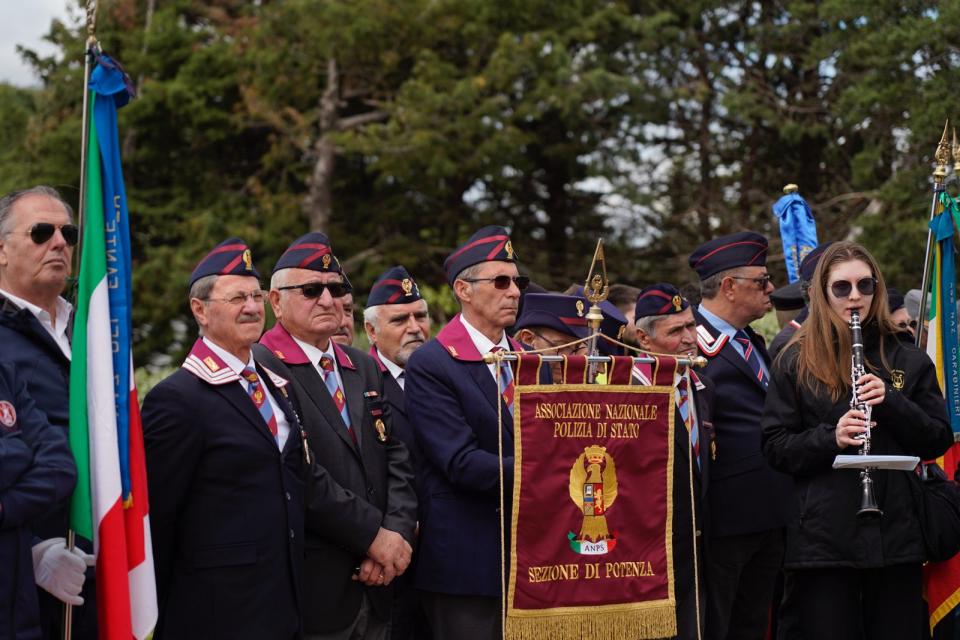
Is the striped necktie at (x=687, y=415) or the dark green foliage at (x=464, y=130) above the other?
the dark green foliage at (x=464, y=130)

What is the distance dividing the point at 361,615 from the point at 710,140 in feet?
48.8

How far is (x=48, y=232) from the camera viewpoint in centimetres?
429

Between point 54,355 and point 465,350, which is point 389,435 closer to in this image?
point 465,350

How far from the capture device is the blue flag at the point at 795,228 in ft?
25.3

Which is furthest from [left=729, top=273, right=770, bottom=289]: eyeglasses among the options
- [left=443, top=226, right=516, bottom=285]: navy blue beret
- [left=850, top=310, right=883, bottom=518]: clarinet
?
[left=443, top=226, right=516, bottom=285]: navy blue beret

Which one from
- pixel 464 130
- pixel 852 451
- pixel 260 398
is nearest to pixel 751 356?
pixel 852 451

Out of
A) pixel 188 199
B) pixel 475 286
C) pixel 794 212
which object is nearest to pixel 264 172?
pixel 188 199

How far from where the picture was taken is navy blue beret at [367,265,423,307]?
6.75 meters

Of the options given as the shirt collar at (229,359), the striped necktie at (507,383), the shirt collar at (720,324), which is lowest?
the striped necktie at (507,383)

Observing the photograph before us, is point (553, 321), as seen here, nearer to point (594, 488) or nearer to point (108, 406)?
point (594, 488)

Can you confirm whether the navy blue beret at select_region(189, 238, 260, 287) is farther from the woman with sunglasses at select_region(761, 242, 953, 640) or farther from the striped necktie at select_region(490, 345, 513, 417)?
the woman with sunglasses at select_region(761, 242, 953, 640)

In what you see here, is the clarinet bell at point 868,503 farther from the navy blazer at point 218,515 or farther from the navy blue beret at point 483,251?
the navy blazer at point 218,515

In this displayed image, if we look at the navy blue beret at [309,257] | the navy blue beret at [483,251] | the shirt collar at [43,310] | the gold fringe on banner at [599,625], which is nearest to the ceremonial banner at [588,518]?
the gold fringe on banner at [599,625]

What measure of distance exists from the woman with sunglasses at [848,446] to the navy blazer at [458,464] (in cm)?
120
